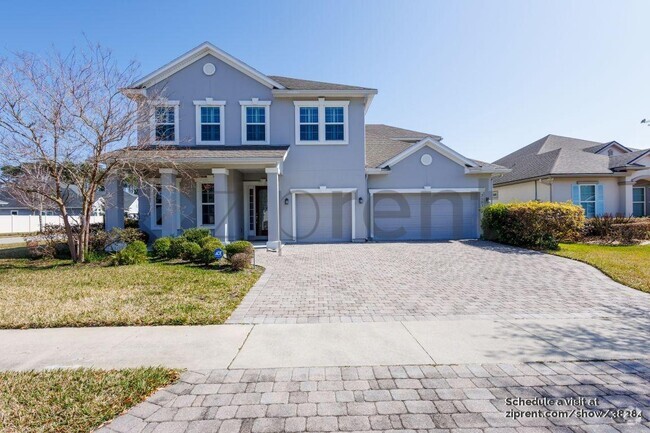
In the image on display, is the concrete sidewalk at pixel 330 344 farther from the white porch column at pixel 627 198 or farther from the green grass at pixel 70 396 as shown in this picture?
the white porch column at pixel 627 198

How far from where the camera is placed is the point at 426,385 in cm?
Answer: 310

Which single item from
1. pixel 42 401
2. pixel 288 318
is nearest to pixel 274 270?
pixel 288 318

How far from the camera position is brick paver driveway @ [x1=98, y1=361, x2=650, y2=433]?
2545 mm

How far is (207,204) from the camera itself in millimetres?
14742

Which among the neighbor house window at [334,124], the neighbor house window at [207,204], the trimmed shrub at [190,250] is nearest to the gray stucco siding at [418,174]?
the neighbor house window at [334,124]

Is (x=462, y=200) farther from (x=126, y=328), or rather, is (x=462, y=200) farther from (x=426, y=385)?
(x=126, y=328)

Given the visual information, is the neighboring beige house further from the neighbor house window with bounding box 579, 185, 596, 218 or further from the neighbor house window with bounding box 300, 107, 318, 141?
the neighbor house window with bounding box 300, 107, 318, 141

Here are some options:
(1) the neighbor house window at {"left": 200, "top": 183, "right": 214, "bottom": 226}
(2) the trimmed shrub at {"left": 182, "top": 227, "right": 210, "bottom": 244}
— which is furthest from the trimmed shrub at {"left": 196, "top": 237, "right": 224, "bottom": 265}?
(1) the neighbor house window at {"left": 200, "top": 183, "right": 214, "bottom": 226}

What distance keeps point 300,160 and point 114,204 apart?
25.9ft

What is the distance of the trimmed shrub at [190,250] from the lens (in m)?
9.65

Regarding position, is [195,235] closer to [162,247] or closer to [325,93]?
[162,247]

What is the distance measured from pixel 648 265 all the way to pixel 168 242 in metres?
14.7

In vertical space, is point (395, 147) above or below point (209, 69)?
below

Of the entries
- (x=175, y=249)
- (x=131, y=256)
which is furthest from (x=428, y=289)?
(x=131, y=256)
